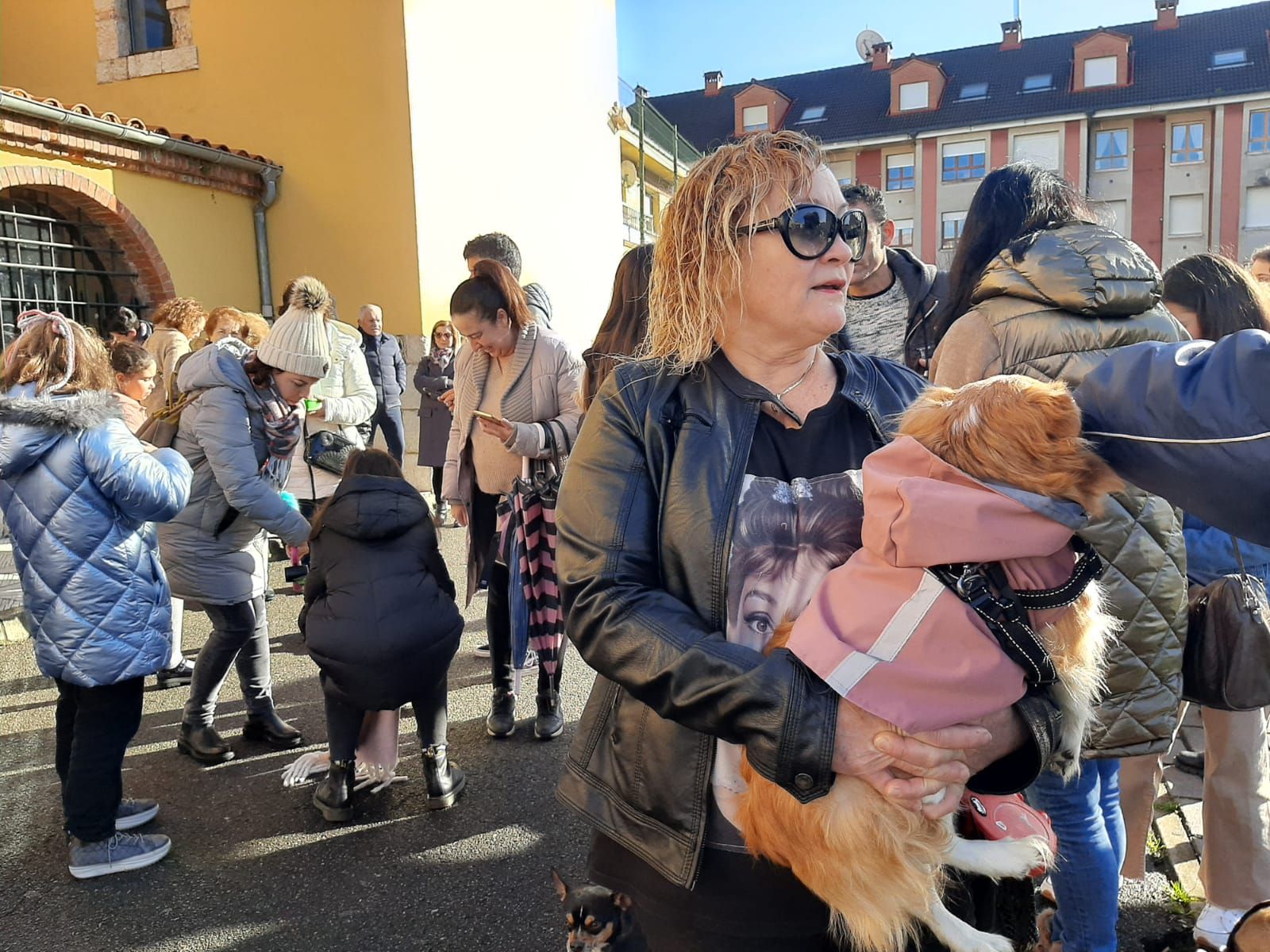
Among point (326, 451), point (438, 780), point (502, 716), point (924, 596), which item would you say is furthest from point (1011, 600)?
point (326, 451)

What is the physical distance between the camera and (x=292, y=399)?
459 centimetres

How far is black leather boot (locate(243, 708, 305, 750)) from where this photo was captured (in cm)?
448

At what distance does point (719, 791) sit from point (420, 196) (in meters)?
11.5

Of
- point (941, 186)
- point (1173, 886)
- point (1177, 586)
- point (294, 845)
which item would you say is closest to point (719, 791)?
point (1177, 586)

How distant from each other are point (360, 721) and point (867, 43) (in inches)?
1900

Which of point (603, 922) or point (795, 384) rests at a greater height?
point (795, 384)

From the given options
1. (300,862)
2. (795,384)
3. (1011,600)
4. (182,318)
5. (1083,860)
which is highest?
(182,318)

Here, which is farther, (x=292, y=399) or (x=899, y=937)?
(x=292, y=399)

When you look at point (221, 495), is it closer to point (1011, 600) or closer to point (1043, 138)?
point (1011, 600)

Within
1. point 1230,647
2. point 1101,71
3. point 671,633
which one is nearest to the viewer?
point 671,633

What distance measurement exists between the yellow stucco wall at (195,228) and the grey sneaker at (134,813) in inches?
320

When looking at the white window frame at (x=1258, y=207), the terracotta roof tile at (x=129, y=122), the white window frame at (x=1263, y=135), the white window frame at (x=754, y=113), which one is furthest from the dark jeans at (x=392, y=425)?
the white window frame at (x=754, y=113)

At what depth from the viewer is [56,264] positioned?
9.91 m

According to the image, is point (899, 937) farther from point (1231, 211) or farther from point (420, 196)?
point (1231, 211)
